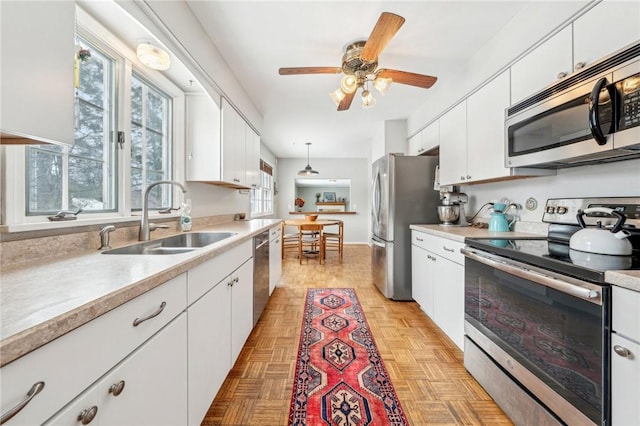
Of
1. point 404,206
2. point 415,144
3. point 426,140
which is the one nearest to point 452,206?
point 404,206

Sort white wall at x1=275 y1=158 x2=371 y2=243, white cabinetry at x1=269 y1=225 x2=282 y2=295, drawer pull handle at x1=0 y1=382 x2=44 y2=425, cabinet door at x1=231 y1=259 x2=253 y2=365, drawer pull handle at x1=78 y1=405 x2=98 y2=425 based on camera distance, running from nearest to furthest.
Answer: drawer pull handle at x1=0 y1=382 x2=44 y2=425 < drawer pull handle at x1=78 y1=405 x2=98 y2=425 < cabinet door at x1=231 y1=259 x2=253 y2=365 < white cabinetry at x1=269 y1=225 x2=282 y2=295 < white wall at x1=275 y1=158 x2=371 y2=243

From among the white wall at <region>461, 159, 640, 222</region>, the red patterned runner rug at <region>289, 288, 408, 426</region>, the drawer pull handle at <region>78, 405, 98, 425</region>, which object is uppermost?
the white wall at <region>461, 159, 640, 222</region>

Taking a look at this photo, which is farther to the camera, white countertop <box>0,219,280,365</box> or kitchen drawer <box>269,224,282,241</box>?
kitchen drawer <box>269,224,282,241</box>

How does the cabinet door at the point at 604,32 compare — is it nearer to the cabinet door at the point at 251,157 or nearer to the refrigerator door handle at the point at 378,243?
the refrigerator door handle at the point at 378,243

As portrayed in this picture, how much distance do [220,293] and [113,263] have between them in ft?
1.74

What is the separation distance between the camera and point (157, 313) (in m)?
0.80

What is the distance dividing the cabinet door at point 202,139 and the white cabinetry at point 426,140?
7.42 ft

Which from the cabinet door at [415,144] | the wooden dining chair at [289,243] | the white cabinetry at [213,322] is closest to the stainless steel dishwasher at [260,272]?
the white cabinetry at [213,322]

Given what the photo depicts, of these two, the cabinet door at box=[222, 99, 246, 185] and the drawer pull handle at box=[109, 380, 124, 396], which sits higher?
the cabinet door at box=[222, 99, 246, 185]

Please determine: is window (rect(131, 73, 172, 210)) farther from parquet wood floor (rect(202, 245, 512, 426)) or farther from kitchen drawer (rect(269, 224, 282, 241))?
parquet wood floor (rect(202, 245, 512, 426))

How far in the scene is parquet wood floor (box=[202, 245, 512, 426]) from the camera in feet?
4.23

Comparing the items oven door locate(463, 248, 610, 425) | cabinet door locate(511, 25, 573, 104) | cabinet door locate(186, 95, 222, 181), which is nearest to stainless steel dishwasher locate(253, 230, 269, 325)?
cabinet door locate(186, 95, 222, 181)

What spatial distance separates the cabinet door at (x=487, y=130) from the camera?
71.7 inches

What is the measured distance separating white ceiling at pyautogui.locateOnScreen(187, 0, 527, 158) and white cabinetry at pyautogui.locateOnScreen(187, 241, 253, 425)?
1.60 metres
